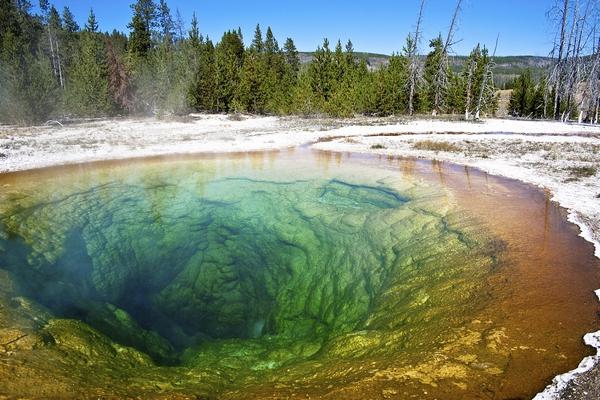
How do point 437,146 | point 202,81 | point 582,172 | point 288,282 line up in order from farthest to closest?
point 202,81 < point 437,146 < point 582,172 < point 288,282

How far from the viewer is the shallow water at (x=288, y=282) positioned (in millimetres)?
3783

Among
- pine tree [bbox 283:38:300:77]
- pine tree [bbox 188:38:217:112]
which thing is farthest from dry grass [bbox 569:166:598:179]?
pine tree [bbox 283:38:300:77]

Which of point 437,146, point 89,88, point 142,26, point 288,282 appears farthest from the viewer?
point 142,26

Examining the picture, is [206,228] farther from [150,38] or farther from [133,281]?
[150,38]

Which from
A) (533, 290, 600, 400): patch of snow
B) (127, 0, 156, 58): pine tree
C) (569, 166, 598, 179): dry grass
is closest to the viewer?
(533, 290, 600, 400): patch of snow

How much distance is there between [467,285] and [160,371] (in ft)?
13.1

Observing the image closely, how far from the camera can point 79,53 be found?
122 feet

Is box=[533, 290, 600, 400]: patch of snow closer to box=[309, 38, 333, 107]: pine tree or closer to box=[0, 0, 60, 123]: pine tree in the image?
box=[0, 0, 60, 123]: pine tree

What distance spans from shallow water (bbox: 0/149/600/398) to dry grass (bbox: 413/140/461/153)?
2.99 meters

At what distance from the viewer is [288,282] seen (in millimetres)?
8430

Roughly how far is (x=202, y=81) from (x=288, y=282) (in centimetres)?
3347

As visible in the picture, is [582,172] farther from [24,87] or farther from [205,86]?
[205,86]

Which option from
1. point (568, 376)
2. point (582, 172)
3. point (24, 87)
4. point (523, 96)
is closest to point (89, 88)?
point (24, 87)

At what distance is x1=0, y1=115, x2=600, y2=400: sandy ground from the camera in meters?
8.52
